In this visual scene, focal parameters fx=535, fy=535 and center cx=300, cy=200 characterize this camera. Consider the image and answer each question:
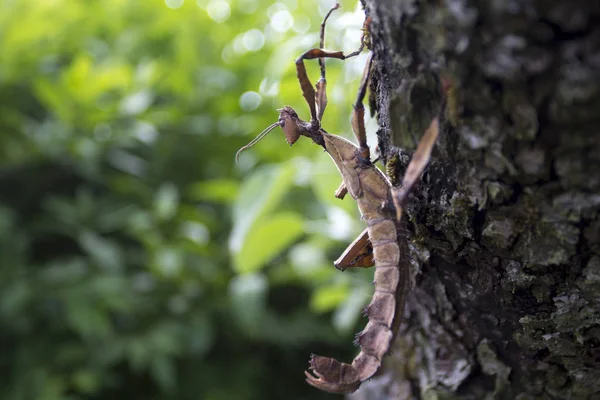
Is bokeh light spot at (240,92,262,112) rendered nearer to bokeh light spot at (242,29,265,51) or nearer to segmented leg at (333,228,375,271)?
bokeh light spot at (242,29,265,51)

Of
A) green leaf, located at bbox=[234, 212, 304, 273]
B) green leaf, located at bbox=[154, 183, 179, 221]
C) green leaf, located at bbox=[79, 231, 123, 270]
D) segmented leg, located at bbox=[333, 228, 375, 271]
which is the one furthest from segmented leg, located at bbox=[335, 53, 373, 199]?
green leaf, located at bbox=[79, 231, 123, 270]

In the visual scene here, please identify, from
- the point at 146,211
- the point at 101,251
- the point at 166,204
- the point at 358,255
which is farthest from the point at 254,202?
the point at 146,211

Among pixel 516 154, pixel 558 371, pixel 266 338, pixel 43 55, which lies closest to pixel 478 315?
pixel 558 371

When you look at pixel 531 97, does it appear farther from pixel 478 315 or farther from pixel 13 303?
pixel 13 303

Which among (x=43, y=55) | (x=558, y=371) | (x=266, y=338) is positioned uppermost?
(x=43, y=55)

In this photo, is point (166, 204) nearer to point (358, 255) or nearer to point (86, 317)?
point (86, 317)

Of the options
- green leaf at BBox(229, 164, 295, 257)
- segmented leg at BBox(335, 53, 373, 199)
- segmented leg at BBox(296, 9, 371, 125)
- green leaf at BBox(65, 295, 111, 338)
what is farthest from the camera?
green leaf at BBox(65, 295, 111, 338)

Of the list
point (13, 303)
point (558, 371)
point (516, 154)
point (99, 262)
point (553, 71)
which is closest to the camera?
point (553, 71)
